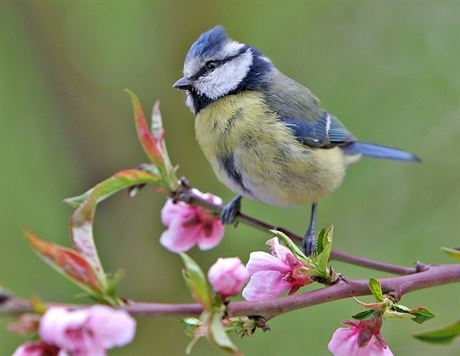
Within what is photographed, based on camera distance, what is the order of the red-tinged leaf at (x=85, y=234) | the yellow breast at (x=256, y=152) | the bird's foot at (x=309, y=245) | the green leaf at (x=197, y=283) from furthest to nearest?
the yellow breast at (x=256, y=152)
the bird's foot at (x=309, y=245)
the red-tinged leaf at (x=85, y=234)
the green leaf at (x=197, y=283)

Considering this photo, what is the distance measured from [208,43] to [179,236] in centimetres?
101

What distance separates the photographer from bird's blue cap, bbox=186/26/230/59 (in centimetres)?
254

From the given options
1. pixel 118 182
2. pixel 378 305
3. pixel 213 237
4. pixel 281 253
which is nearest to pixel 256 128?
pixel 213 237

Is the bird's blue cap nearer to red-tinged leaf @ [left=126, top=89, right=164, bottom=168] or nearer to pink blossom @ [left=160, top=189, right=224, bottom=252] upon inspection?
pink blossom @ [left=160, top=189, right=224, bottom=252]

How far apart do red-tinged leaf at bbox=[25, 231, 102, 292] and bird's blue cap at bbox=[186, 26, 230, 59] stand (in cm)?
156

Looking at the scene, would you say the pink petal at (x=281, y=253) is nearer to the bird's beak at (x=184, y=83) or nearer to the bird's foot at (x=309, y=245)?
the bird's foot at (x=309, y=245)

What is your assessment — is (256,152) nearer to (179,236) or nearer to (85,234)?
(179,236)

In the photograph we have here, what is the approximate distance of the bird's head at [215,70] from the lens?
255 cm

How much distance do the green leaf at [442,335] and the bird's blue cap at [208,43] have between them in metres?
1.72

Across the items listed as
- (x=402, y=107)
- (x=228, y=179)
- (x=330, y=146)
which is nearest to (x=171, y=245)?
(x=228, y=179)

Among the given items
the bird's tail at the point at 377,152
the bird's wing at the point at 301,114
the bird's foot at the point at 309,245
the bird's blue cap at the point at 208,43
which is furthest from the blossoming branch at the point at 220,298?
the bird's tail at the point at 377,152

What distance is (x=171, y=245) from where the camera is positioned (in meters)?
A: 1.78

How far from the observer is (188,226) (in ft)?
5.90

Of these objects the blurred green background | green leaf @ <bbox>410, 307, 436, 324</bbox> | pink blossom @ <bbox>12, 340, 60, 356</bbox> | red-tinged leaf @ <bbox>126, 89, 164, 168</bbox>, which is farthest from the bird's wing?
pink blossom @ <bbox>12, 340, 60, 356</bbox>
